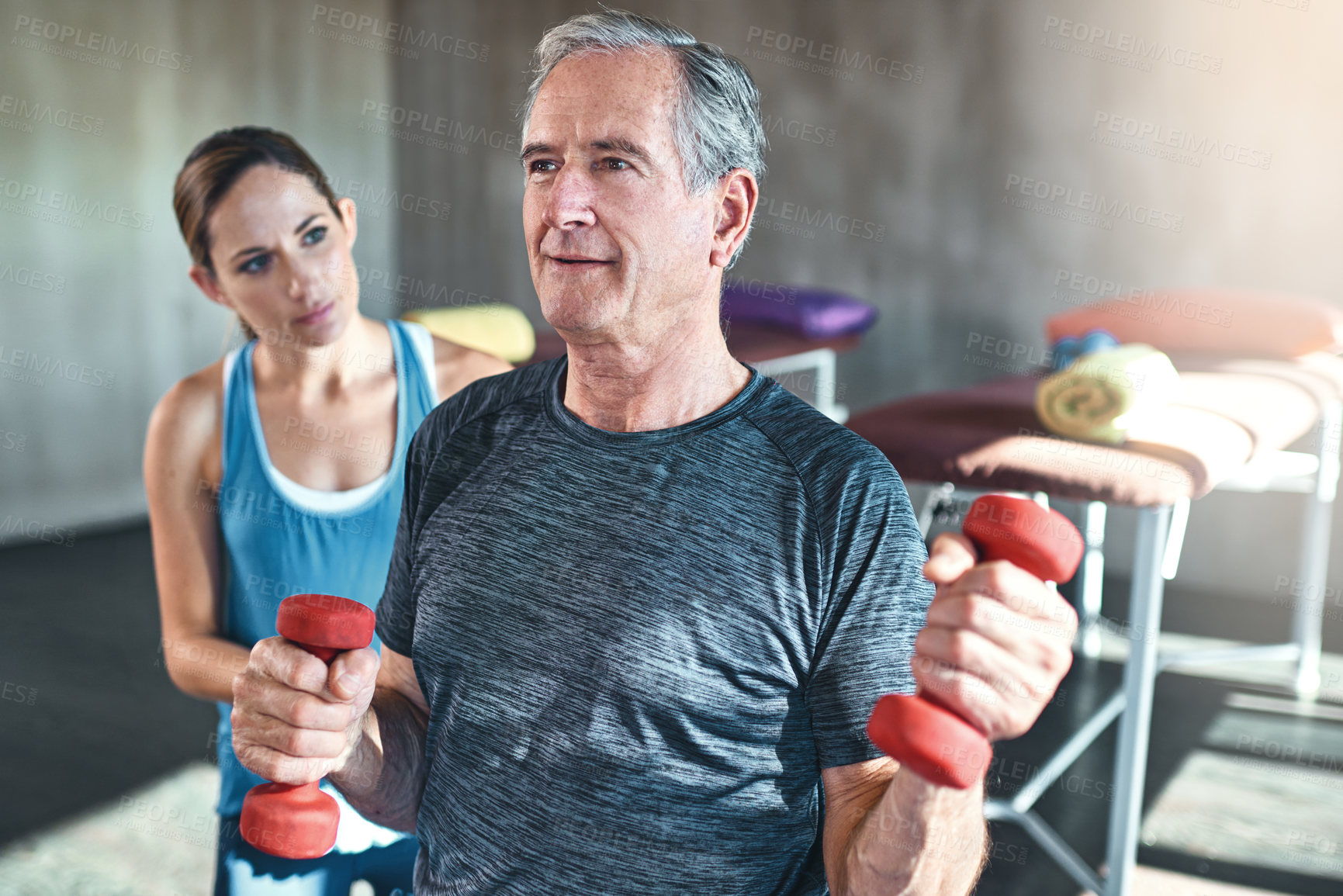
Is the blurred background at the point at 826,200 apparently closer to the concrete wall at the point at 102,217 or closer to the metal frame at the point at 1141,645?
the concrete wall at the point at 102,217

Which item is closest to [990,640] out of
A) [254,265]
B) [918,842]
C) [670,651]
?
[918,842]

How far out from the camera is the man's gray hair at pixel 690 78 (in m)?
1.01

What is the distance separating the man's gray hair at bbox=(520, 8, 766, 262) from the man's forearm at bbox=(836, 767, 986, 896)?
606mm

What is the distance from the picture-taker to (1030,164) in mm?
4035

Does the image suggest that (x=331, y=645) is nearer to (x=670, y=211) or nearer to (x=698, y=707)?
(x=698, y=707)

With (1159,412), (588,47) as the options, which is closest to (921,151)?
(1159,412)

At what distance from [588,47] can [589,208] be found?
17 cm

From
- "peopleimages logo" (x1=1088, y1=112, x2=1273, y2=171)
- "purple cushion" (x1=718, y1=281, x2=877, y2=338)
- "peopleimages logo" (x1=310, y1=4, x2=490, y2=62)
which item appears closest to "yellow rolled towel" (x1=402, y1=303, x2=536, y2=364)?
"purple cushion" (x1=718, y1=281, x2=877, y2=338)

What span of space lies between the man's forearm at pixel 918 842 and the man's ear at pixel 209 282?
1.08 meters

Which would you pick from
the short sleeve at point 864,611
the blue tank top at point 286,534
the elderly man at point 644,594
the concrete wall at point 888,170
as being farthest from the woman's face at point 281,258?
the concrete wall at point 888,170

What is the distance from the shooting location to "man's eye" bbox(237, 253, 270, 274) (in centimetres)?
136

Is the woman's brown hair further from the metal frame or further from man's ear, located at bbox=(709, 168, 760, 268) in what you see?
the metal frame

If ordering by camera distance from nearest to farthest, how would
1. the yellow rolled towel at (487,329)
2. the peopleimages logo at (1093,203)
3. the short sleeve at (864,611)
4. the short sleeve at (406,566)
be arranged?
the short sleeve at (864,611), the short sleeve at (406,566), the yellow rolled towel at (487,329), the peopleimages logo at (1093,203)

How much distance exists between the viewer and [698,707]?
0.95m
